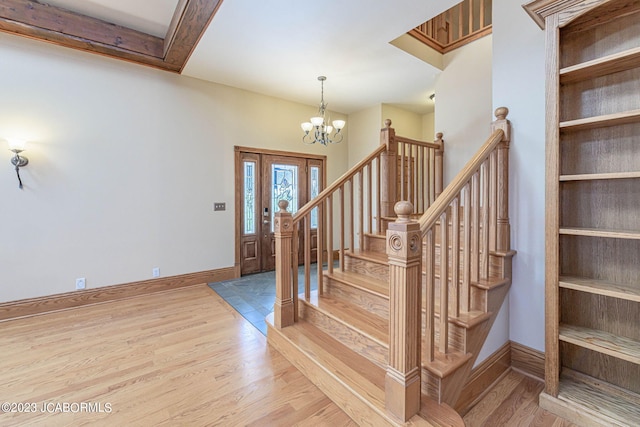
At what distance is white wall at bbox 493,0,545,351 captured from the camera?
1.94m

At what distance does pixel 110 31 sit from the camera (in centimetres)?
313

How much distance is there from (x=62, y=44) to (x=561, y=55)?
452 centimetres

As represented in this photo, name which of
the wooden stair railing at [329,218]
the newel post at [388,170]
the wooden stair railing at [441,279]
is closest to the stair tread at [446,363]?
the wooden stair railing at [441,279]

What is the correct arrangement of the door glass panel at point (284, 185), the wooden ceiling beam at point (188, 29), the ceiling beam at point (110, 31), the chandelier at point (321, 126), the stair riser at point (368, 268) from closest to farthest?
1. the stair riser at point (368, 268)
2. the wooden ceiling beam at point (188, 29)
3. the ceiling beam at point (110, 31)
4. the chandelier at point (321, 126)
5. the door glass panel at point (284, 185)

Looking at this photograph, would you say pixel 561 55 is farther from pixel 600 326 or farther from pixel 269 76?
pixel 269 76

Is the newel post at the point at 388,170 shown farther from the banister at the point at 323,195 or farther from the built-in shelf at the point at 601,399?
the built-in shelf at the point at 601,399

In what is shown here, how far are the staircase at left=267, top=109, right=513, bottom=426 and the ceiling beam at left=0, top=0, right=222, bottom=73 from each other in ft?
6.93

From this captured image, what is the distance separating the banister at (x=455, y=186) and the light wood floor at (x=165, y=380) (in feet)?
3.84

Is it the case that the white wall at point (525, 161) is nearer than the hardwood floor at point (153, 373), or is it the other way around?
the hardwood floor at point (153, 373)

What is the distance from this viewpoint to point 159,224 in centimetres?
376

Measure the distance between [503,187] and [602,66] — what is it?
82 cm

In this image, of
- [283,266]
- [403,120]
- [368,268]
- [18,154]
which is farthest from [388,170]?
[18,154]

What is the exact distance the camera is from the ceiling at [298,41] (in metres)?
2.56

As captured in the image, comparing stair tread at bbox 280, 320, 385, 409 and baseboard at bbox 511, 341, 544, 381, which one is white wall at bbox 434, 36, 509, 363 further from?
stair tread at bbox 280, 320, 385, 409
